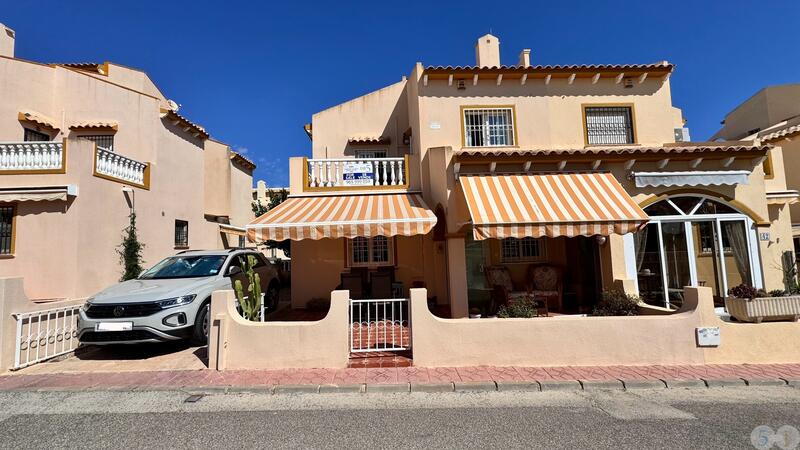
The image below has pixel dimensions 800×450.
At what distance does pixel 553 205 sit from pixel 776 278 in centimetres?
825

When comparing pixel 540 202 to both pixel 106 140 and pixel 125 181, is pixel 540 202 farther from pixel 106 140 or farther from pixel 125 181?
pixel 106 140

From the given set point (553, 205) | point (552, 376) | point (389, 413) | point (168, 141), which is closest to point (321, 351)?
point (389, 413)

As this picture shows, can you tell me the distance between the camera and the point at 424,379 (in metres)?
7.61

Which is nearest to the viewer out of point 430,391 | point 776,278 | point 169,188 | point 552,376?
point 430,391

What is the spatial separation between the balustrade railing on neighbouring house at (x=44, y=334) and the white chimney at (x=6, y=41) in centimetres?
1910

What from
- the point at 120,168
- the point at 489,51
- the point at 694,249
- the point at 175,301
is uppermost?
the point at 489,51

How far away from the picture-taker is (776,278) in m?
11.9

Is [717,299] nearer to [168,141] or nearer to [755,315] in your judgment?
[755,315]

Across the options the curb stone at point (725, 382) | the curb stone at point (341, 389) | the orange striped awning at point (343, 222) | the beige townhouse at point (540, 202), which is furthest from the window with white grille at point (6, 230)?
the curb stone at point (725, 382)

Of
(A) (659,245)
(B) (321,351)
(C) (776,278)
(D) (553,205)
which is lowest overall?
(B) (321,351)

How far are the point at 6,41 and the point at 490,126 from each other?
25764 millimetres

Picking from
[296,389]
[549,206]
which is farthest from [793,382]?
[296,389]

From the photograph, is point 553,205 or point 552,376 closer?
point 552,376

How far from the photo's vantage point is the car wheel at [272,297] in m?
14.7
